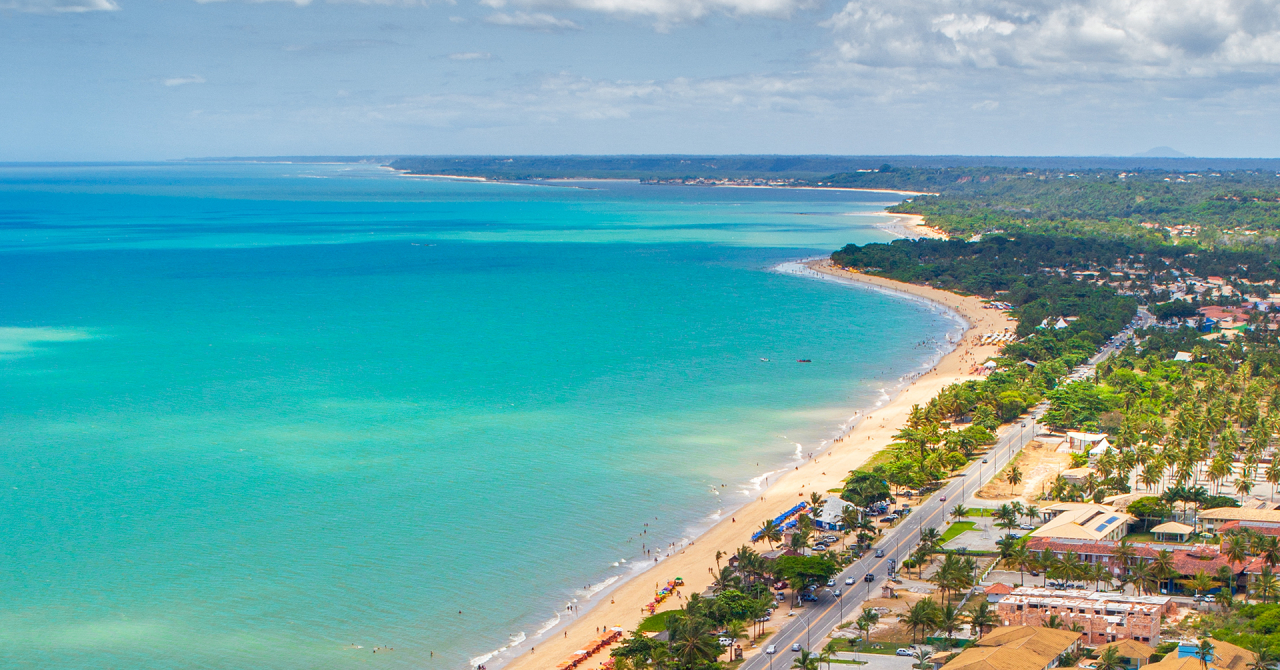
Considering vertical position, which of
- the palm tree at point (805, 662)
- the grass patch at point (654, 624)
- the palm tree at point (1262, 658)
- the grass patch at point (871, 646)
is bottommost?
the grass patch at point (654, 624)

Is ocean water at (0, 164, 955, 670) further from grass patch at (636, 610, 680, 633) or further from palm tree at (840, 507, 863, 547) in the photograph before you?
palm tree at (840, 507, 863, 547)

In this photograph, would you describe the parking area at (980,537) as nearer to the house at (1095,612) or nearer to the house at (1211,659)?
the house at (1095,612)

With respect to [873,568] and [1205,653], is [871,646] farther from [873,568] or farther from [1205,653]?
[1205,653]

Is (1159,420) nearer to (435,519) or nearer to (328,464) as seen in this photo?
(435,519)

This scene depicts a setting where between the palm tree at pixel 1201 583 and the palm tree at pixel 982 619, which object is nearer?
the palm tree at pixel 982 619

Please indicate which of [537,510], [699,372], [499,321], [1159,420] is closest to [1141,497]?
[1159,420]

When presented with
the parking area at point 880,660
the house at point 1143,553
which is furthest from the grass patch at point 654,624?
the house at point 1143,553
